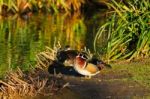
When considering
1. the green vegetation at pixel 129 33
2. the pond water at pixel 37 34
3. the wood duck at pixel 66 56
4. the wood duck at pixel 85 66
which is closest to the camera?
the wood duck at pixel 85 66

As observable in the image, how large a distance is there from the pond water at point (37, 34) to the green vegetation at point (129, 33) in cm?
189

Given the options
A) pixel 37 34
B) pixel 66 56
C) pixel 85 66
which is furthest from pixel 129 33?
pixel 37 34

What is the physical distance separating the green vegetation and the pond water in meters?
1.89

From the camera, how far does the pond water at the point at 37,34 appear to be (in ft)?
46.4

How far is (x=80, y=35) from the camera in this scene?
19344 mm

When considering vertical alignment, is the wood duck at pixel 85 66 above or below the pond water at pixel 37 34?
above

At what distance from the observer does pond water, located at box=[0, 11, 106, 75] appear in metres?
14.1

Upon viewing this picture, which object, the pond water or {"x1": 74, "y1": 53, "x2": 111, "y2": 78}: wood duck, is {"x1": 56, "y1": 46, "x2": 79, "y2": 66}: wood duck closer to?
{"x1": 74, "y1": 53, "x2": 111, "y2": 78}: wood duck

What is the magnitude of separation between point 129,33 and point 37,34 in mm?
8207

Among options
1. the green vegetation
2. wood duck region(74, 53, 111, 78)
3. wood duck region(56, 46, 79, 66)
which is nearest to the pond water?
wood duck region(56, 46, 79, 66)

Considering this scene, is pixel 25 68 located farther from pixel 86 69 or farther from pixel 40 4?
pixel 40 4

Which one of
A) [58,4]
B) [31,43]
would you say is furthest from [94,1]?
[31,43]

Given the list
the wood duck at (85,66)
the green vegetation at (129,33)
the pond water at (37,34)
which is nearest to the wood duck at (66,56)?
the wood duck at (85,66)

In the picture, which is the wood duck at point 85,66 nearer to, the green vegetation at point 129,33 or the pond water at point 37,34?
the green vegetation at point 129,33
